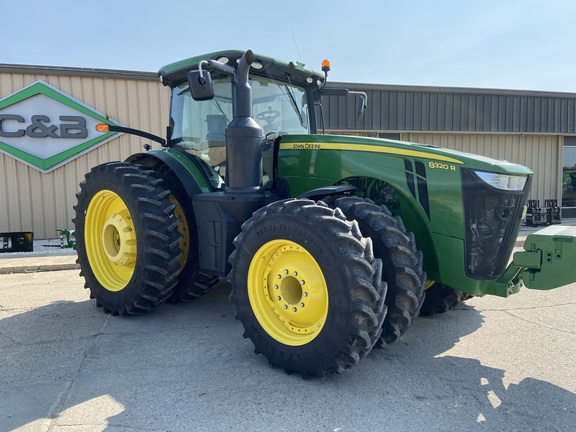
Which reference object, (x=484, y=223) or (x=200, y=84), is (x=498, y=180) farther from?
(x=200, y=84)

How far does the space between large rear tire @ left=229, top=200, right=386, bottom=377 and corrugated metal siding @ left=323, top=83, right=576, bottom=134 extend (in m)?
8.63

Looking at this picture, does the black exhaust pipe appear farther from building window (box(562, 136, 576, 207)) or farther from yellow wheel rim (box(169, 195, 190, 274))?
building window (box(562, 136, 576, 207))

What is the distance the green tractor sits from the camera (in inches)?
114

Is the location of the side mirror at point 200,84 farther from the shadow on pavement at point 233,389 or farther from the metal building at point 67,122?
the metal building at point 67,122

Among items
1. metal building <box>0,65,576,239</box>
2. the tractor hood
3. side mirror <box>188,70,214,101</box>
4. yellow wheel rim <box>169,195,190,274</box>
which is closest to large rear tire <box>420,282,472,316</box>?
the tractor hood

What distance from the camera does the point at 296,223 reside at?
3014 mm

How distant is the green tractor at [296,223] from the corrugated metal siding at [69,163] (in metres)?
5.31

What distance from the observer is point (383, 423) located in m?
2.51

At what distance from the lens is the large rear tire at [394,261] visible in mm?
3037

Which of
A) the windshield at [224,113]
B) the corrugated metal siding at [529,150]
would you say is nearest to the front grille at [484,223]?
the windshield at [224,113]

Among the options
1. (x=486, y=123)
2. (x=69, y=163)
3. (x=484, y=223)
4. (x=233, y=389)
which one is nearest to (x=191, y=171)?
(x=233, y=389)

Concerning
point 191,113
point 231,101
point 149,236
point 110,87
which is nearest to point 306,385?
point 149,236

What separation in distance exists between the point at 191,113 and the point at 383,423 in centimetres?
351

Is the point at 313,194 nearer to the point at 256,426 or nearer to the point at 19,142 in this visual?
the point at 256,426
